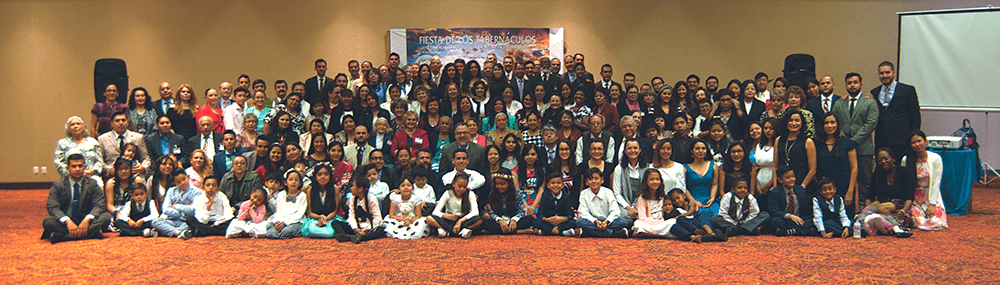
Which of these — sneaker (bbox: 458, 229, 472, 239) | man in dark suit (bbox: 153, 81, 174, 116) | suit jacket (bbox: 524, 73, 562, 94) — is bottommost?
sneaker (bbox: 458, 229, 472, 239)

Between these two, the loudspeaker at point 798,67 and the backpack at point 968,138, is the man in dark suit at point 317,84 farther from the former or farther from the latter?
the backpack at point 968,138

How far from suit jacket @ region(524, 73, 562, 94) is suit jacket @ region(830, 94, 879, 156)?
9.24 ft

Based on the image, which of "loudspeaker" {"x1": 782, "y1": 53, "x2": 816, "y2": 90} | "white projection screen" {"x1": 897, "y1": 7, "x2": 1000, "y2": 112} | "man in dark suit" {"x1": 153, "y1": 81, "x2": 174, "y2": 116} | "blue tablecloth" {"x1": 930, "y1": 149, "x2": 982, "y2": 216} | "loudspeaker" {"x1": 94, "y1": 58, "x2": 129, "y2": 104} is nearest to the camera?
"blue tablecloth" {"x1": 930, "y1": 149, "x2": 982, "y2": 216}

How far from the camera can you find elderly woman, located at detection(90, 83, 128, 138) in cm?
619

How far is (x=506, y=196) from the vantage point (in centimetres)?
518

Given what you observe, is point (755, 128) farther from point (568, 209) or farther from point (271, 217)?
point (271, 217)

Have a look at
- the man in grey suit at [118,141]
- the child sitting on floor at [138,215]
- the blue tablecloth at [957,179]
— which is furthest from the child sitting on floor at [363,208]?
the blue tablecloth at [957,179]

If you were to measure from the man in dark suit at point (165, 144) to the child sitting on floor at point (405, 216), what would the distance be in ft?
7.33

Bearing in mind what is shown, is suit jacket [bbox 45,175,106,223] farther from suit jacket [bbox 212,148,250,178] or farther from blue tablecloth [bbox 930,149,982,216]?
blue tablecloth [bbox 930,149,982,216]

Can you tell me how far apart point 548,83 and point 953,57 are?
4.34m

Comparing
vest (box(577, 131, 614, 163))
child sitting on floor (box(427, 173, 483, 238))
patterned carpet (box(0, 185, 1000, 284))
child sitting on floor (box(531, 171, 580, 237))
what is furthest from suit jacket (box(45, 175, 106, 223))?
vest (box(577, 131, 614, 163))

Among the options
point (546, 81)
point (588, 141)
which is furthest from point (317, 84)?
point (588, 141)

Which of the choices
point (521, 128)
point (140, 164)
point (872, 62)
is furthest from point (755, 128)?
point (140, 164)

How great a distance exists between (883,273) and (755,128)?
6.28 ft
